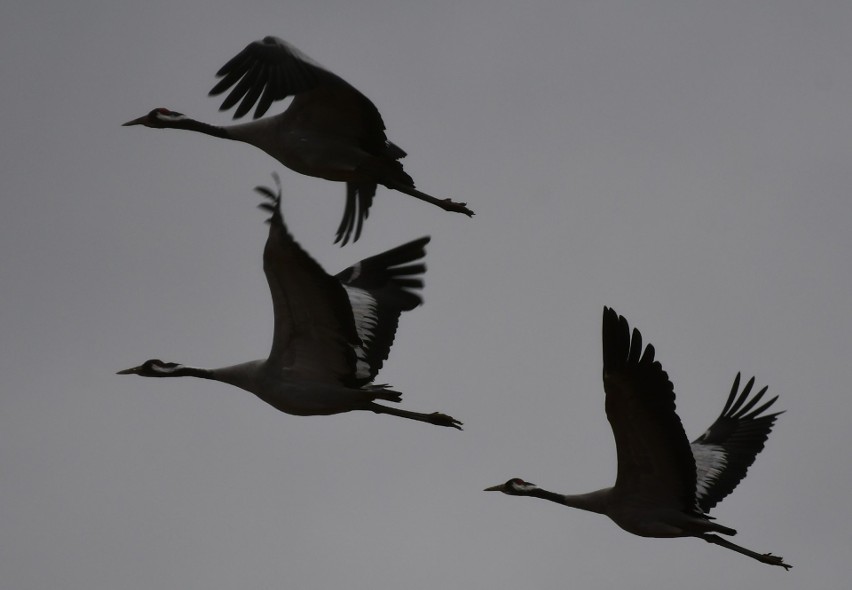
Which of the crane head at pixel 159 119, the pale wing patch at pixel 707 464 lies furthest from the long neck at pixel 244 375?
the pale wing patch at pixel 707 464

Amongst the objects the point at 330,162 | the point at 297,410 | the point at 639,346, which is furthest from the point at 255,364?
the point at 639,346

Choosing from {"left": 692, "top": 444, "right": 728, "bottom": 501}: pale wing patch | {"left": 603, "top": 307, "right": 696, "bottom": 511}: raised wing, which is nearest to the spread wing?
{"left": 603, "top": 307, "right": 696, "bottom": 511}: raised wing

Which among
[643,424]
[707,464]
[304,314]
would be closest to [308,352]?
[304,314]

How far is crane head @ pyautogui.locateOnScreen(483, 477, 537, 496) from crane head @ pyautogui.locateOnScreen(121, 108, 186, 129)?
5488mm

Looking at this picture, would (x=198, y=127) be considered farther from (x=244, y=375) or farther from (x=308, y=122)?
(x=244, y=375)

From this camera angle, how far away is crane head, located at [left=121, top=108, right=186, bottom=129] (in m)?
19.8

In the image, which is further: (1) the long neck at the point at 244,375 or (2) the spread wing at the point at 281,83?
(1) the long neck at the point at 244,375

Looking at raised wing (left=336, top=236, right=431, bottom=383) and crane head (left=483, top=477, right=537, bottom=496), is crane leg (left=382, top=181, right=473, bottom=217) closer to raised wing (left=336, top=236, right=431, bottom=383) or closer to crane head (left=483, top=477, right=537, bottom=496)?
raised wing (left=336, top=236, right=431, bottom=383)

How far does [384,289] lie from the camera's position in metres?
20.5

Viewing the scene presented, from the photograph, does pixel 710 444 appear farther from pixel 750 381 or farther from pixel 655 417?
pixel 655 417

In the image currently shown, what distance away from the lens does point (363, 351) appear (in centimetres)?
1823

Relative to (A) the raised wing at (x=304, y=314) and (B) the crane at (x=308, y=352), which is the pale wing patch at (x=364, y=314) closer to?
(B) the crane at (x=308, y=352)

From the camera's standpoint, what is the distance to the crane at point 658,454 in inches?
678

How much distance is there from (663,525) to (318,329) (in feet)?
14.1
